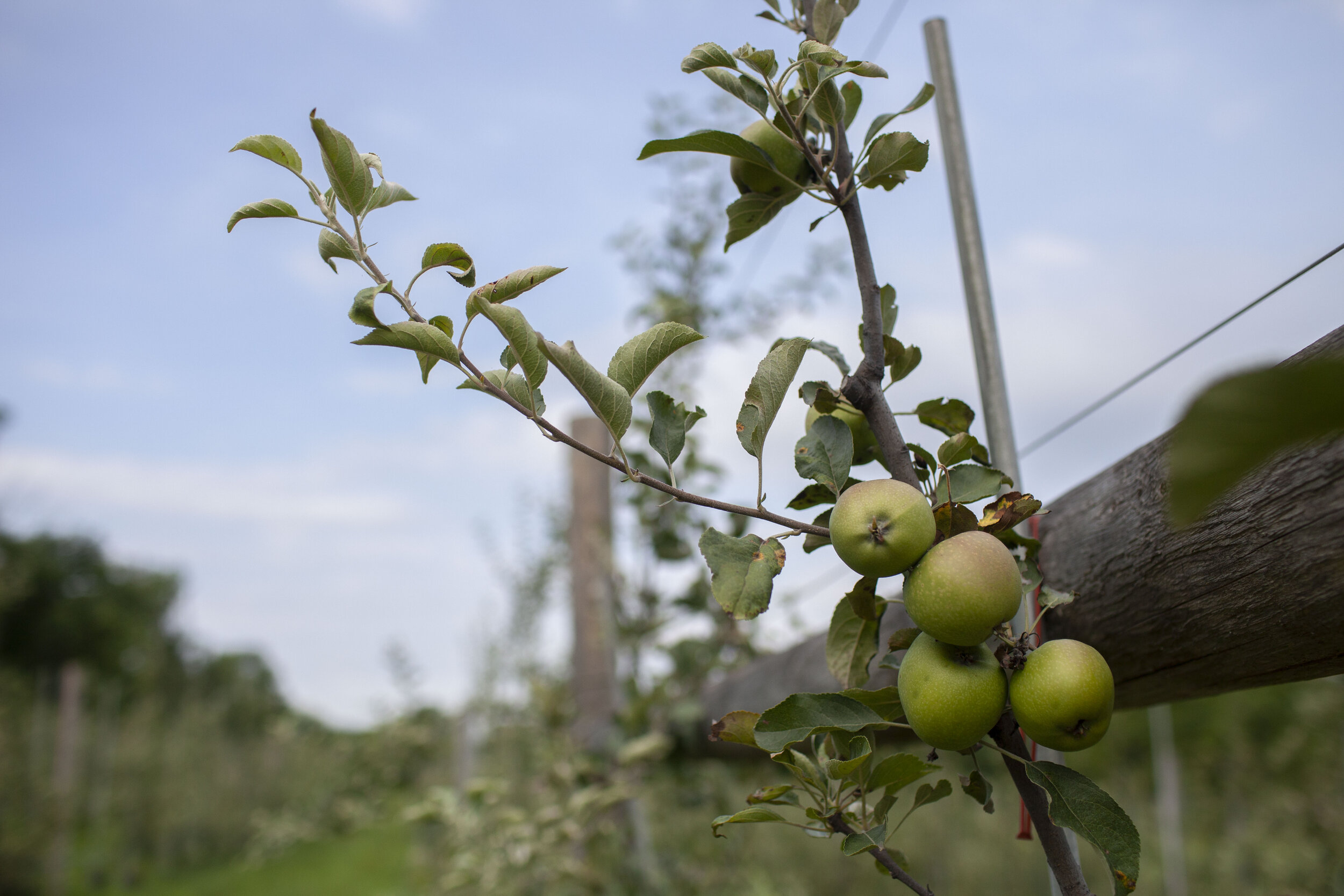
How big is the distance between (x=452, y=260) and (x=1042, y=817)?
1.67 feet

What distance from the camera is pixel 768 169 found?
23.4 inches

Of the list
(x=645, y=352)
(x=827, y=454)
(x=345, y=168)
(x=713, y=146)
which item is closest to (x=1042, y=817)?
(x=827, y=454)

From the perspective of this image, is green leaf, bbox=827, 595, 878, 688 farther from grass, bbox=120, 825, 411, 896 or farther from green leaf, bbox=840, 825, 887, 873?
grass, bbox=120, 825, 411, 896

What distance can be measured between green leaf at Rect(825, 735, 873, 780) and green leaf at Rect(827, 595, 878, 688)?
0.33 ft

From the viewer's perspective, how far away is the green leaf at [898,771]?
0.52 meters

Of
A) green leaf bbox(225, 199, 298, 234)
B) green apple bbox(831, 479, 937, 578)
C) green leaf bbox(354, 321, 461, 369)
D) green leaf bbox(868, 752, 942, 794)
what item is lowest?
green leaf bbox(868, 752, 942, 794)

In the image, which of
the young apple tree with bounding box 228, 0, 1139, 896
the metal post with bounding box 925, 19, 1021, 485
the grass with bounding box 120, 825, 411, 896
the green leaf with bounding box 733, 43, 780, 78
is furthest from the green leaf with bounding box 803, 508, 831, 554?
the grass with bounding box 120, 825, 411, 896

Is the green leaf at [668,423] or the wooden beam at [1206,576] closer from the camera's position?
the wooden beam at [1206,576]

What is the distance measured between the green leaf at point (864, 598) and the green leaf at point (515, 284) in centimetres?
29

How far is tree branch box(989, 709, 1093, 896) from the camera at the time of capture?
467 millimetres

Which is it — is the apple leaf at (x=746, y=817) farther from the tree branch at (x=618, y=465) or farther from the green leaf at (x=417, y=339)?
the green leaf at (x=417, y=339)

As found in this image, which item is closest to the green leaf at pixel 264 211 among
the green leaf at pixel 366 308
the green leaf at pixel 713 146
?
the green leaf at pixel 366 308

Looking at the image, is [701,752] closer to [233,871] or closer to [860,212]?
[860,212]

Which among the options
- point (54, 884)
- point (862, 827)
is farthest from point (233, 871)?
point (862, 827)
